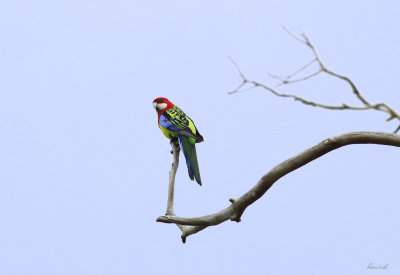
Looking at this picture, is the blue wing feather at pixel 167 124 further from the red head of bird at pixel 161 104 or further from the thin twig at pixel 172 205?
the thin twig at pixel 172 205

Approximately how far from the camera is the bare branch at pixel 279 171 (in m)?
3.70

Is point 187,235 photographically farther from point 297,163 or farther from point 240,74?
point 240,74

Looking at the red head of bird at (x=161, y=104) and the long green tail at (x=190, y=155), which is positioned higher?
the red head of bird at (x=161, y=104)

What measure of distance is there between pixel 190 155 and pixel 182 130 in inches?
11.2

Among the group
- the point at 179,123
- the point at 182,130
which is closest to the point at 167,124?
the point at 179,123

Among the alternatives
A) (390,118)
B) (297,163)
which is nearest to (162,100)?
(297,163)

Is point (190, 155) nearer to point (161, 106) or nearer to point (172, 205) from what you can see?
point (172, 205)

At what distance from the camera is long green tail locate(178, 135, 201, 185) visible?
4840 millimetres

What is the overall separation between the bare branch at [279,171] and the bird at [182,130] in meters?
0.60

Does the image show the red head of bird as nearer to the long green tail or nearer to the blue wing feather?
the blue wing feather

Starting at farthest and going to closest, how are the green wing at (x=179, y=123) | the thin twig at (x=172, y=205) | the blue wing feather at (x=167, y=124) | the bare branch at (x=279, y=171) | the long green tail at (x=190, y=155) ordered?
1. the blue wing feather at (x=167, y=124)
2. the green wing at (x=179, y=123)
3. the long green tail at (x=190, y=155)
4. the thin twig at (x=172, y=205)
5. the bare branch at (x=279, y=171)

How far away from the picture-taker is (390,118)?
2.95 metres

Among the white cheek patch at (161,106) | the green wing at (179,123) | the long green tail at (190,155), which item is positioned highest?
the white cheek patch at (161,106)

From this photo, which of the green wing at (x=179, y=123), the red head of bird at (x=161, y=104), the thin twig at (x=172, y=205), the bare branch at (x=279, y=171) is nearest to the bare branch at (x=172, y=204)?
the thin twig at (x=172, y=205)
